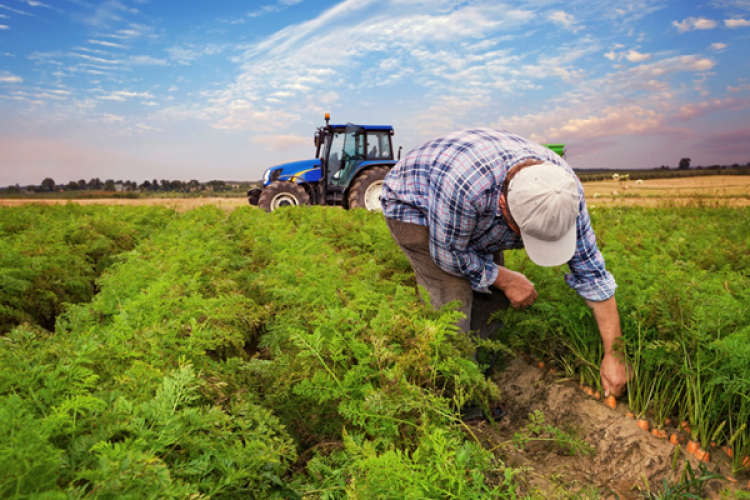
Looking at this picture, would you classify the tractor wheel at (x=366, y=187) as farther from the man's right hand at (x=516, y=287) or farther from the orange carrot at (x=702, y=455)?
the orange carrot at (x=702, y=455)

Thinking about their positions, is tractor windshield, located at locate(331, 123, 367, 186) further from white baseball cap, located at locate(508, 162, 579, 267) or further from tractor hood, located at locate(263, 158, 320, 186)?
white baseball cap, located at locate(508, 162, 579, 267)

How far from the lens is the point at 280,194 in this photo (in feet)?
48.4

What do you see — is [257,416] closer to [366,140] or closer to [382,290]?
[382,290]

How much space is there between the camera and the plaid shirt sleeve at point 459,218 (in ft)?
10.3

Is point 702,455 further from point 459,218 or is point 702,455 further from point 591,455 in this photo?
point 459,218

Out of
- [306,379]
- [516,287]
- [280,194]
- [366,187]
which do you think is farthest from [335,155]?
[306,379]

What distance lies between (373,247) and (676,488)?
4.17m

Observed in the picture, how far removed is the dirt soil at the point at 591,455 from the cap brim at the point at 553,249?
3.48 feet

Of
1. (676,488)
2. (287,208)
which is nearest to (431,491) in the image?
(676,488)

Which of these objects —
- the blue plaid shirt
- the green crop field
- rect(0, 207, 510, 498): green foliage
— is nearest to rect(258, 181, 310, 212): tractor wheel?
the green crop field

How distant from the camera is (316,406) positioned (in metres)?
2.72

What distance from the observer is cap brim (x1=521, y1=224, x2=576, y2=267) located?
2867 mm

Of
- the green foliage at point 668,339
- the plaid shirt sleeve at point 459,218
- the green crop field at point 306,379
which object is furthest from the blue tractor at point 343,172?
the plaid shirt sleeve at point 459,218

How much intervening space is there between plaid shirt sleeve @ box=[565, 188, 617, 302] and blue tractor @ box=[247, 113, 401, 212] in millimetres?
10720
